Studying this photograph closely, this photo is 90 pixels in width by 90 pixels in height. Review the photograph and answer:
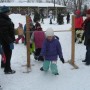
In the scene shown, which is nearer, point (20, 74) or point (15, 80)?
point (15, 80)

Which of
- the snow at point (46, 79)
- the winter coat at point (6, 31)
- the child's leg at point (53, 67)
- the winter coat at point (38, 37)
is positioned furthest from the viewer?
the winter coat at point (38, 37)

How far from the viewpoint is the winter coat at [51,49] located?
7.86m

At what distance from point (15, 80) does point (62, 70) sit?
1530 mm

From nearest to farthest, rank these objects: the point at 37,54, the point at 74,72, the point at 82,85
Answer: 1. the point at 82,85
2. the point at 74,72
3. the point at 37,54

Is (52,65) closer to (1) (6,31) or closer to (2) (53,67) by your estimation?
(2) (53,67)

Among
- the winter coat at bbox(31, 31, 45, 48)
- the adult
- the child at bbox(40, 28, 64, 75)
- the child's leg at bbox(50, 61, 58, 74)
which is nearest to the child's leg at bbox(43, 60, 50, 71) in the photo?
the child at bbox(40, 28, 64, 75)

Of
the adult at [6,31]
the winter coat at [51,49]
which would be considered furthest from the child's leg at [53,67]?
the adult at [6,31]

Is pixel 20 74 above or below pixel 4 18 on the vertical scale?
below

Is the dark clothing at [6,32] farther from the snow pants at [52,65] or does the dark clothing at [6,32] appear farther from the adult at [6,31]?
the snow pants at [52,65]

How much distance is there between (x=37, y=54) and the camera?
9.74 m

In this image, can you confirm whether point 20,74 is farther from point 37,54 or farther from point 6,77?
point 37,54

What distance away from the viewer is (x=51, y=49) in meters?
7.85

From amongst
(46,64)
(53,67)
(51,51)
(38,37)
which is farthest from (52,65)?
(38,37)


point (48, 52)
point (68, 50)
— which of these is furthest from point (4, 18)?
point (68, 50)
